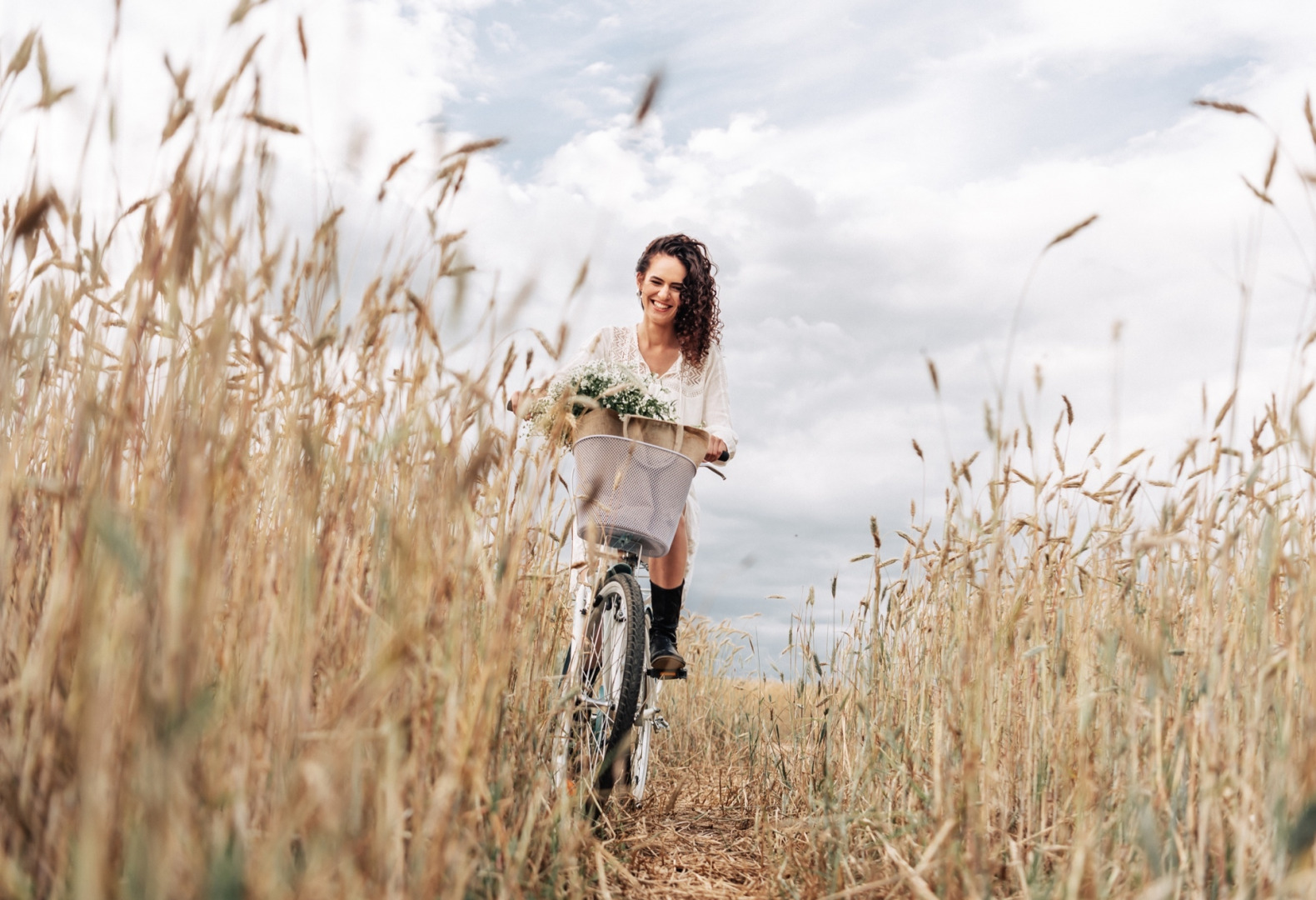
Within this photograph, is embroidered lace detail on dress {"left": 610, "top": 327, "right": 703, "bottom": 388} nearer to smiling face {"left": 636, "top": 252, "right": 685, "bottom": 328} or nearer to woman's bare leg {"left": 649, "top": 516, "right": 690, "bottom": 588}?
smiling face {"left": 636, "top": 252, "right": 685, "bottom": 328}

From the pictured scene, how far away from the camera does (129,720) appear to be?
3.31ft

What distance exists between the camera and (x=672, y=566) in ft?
11.0

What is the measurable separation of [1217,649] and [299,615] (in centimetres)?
160

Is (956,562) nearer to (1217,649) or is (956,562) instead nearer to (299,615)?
(1217,649)

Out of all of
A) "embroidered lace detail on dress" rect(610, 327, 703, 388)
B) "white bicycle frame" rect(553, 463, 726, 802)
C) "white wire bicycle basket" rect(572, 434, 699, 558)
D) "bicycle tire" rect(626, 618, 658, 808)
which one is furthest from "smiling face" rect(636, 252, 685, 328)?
"bicycle tire" rect(626, 618, 658, 808)

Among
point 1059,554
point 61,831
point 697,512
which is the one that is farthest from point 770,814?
point 61,831

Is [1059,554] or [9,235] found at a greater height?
[9,235]

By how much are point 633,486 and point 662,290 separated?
1.19 m

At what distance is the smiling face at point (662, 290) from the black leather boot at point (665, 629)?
1135mm

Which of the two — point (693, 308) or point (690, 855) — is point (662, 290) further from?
point (690, 855)

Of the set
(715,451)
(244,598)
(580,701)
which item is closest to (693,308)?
(715,451)

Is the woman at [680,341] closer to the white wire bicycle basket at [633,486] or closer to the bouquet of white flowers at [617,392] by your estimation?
the bouquet of white flowers at [617,392]

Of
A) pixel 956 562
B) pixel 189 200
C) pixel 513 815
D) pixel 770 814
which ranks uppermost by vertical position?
pixel 189 200

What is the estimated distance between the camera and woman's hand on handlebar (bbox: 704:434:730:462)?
3.07m
